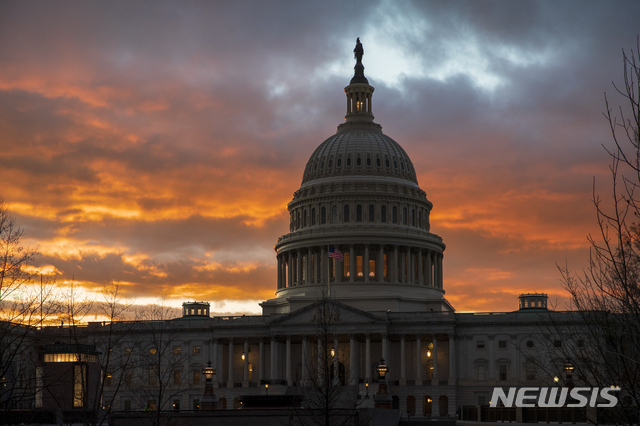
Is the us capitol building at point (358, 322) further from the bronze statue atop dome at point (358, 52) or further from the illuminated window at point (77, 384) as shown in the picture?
the illuminated window at point (77, 384)

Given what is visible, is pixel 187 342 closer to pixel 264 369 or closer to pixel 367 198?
pixel 264 369

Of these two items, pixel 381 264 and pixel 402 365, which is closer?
pixel 402 365

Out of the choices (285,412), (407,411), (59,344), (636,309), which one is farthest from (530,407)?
(407,411)

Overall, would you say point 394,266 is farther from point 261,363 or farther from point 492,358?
point 261,363

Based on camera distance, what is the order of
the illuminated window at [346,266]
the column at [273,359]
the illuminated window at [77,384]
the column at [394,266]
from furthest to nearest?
1. the illuminated window at [346,266]
2. the column at [394,266]
3. the column at [273,359]
4. the illuminated window at [77,384]

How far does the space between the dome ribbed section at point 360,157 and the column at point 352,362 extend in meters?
35.6

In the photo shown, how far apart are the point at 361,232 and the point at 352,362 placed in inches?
1102

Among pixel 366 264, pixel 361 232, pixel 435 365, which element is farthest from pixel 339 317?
pixel 361 232

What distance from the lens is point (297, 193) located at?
16975cm

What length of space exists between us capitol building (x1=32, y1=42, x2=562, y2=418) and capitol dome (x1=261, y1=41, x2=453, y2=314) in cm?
21

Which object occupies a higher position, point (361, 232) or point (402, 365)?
point (361, 232)

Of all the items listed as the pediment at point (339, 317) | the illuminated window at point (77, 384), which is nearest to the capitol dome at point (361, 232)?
the pediment at point (339, 317)

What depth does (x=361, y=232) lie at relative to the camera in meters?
158

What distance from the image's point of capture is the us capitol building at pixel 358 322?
13700 centimetres
